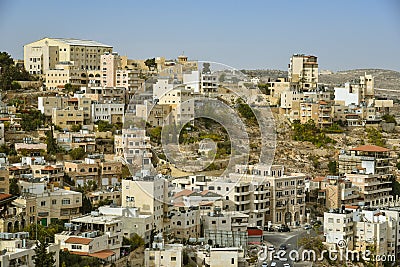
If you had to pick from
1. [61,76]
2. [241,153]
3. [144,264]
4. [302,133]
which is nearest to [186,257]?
[144,264]

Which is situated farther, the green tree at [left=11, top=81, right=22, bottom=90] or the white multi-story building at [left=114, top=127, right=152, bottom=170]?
the green tree at [left=11, top=81, right=22, bottom=90]

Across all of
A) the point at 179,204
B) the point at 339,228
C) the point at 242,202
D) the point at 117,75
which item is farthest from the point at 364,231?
the point at 117,75

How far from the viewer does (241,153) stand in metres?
11.5

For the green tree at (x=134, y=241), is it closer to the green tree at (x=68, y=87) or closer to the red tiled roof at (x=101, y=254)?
the red tiled roof at (x=101, y=254)

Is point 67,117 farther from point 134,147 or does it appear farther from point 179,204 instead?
point 179,204

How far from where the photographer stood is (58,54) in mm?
14492

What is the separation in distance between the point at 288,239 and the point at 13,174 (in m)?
2.73

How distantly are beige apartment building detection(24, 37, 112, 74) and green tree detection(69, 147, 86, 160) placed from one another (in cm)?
402

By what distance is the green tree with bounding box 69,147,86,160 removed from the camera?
10.2 metres

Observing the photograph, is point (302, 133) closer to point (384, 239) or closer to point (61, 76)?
point (61, 76)

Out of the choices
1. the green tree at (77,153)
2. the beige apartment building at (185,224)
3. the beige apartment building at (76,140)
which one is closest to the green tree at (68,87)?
the beige apartment building at (76,140)

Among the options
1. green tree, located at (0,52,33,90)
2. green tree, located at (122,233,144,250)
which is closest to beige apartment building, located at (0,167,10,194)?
green tree, located at (122,233,144,250)

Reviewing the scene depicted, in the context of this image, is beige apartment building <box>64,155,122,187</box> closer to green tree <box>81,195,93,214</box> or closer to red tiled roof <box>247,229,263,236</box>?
green tree <box>81,195,93,214</box>

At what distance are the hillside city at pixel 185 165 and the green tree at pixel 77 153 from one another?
1 centimetres
